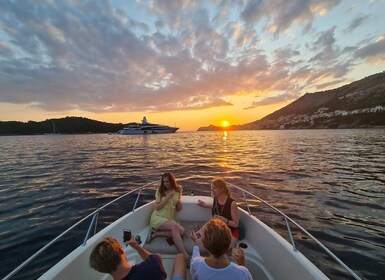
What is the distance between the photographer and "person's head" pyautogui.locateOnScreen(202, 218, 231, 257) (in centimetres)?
218

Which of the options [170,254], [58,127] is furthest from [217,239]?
[58,127]

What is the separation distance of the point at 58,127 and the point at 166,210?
165 m

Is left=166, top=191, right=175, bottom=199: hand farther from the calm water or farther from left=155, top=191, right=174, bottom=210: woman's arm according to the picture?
the calm water

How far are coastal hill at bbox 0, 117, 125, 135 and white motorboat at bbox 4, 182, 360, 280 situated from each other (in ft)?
524

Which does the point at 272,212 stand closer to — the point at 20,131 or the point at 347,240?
the point at 347,240

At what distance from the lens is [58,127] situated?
476 feet

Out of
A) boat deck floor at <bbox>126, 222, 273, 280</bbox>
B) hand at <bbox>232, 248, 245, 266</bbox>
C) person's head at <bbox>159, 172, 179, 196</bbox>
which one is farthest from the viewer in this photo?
person's head at <bbox>159, 172, 179, 196</bbox>

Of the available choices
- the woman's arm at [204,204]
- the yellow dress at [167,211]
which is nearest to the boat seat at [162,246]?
the yellow dress at [167,211]

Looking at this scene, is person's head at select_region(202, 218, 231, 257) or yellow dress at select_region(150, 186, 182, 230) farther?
yellow dress at select_region(150, 186, 182, 230)

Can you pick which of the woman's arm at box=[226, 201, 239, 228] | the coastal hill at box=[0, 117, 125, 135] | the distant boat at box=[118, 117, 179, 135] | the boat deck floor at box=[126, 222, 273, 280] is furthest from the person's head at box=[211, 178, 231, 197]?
the coastal hill at box=[0, 117, 125, 135]

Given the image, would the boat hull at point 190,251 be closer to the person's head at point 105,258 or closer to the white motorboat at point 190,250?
the white motorboat at point 190,250

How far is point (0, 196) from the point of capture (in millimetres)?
10461

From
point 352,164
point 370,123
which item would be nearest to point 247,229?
point 352,164

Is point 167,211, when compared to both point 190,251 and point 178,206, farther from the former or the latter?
point 190,251
